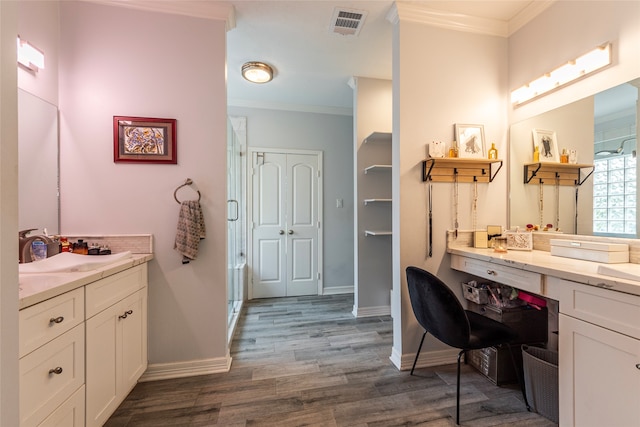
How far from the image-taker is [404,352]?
1933 millimetres

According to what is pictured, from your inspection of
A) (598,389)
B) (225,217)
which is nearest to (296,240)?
(225,217)

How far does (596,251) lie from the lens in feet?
4.62

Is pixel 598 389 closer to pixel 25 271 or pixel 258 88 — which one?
pixel 25 271

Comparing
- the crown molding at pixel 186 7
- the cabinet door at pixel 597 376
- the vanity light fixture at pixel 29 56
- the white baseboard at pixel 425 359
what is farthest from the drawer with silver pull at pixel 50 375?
the cabinet door at pixel 597 376

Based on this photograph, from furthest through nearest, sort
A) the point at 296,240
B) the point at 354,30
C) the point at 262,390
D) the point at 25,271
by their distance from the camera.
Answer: the point at 296,240 → the point at 354,30 → the point at 262,390 → the point at 25,271

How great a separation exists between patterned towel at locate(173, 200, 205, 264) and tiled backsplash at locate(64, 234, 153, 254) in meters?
0.22

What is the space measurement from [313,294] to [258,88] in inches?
110

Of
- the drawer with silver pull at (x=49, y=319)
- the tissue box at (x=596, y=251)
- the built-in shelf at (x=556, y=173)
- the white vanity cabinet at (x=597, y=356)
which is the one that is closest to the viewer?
the drawer with silver pull at (x=49, y=319)

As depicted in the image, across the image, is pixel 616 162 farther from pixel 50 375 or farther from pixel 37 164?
pixel 37 164

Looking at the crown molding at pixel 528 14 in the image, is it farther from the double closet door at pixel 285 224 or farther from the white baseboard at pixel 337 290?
the white baseboard at pixel 337 290

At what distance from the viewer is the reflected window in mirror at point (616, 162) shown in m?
1.41

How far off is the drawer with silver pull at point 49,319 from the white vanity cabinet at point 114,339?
0.07 metres

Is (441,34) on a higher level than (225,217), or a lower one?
higher

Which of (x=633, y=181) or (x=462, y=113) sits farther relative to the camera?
(x=462, y=113)
